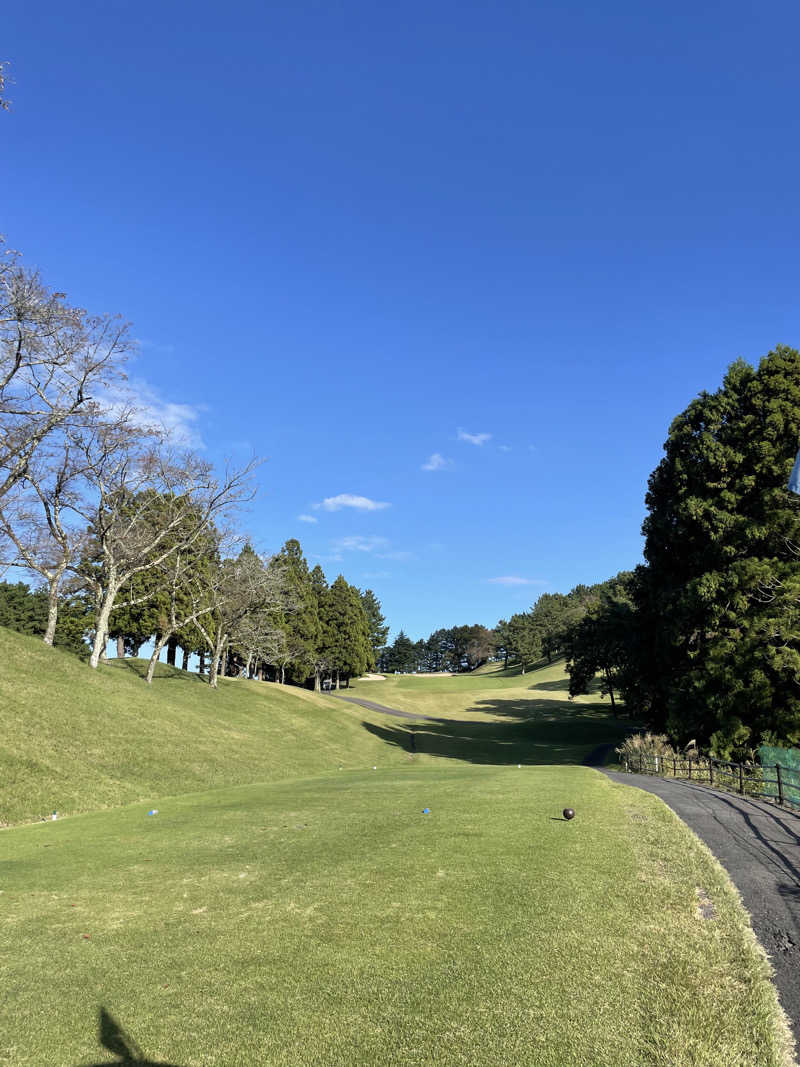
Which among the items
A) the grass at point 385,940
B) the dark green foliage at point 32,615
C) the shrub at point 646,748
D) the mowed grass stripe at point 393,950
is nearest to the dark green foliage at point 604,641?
the shrub at point 646,748

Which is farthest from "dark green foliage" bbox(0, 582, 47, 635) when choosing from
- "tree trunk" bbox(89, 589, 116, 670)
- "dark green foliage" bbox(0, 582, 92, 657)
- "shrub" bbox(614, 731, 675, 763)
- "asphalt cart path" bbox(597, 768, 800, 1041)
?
"asphalt cart path" bbox(597, 768, 800, 1041)


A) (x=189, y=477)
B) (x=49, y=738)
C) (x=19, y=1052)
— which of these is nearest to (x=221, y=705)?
(x=189, y=477)

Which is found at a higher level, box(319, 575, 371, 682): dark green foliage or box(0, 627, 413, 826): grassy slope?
box(319, 575, 371, 682): dark green foliage

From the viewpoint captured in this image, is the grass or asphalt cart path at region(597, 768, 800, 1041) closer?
the grass

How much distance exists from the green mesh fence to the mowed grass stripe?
725 cm

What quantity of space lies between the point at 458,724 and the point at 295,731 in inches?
967

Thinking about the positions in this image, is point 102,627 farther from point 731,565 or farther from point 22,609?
point 22,609

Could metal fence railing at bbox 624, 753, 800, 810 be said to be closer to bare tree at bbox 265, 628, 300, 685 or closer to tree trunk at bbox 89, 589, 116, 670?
tree trunk at bbox 89, 589, 116, 670

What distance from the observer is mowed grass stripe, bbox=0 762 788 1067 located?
5.11 m

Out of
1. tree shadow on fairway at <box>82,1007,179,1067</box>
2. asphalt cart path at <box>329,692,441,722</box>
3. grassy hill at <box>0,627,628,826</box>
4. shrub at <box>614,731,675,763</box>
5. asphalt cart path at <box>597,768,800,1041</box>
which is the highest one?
asphalt cart path at <box>597,768,800,1041</box>

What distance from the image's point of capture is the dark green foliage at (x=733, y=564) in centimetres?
2486

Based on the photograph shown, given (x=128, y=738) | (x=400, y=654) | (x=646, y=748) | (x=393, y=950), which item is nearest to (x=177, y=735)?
(x=128, y=738)

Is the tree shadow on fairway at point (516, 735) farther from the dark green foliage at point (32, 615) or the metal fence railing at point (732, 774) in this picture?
the dark green foliage at point (32, 615)

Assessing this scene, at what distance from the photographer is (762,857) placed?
10703mm
